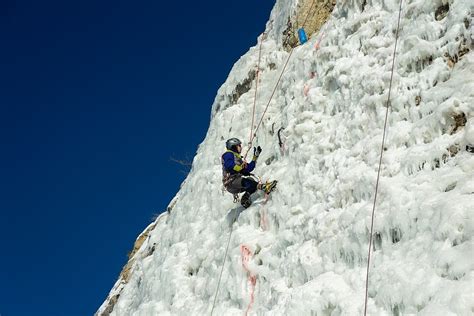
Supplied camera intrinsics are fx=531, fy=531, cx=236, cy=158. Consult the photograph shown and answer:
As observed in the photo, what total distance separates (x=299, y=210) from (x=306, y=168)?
0.94 m

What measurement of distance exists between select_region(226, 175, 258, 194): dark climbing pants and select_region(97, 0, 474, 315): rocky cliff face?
28 cm

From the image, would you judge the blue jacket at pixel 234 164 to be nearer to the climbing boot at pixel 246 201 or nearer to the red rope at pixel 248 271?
the climbing boot at pixel 246 201

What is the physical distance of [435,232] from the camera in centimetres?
613

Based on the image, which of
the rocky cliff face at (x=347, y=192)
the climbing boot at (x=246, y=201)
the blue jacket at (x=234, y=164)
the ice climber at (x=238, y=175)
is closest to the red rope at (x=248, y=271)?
the rocky cliff face at (x=347, y=192)

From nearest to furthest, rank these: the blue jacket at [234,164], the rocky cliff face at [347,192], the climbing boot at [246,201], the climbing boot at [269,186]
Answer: the rocky cliff face at [347,192] → the climbing boot at [269,186] → the blue jacket at [234,164] → the climbing boot at [246,201]

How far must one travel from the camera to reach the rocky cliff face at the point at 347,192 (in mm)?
6270

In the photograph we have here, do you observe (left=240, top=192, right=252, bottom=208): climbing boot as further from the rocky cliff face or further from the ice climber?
the rocky cliff face

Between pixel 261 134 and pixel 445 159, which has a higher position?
pixel 261 134

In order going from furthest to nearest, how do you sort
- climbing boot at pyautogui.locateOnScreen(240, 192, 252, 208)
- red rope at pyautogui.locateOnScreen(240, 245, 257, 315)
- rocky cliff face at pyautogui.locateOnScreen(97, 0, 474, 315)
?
climbing boot at pyautogui.locateOnScreen(240, 192, 252, 208)
red rope at pyautogui.locateOnScreen(240, 245, 257, 315)
rocky cliff face at pyautogui.locateOnScreen(97, 0, 474, 315)

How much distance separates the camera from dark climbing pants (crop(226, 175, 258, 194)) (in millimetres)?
10930

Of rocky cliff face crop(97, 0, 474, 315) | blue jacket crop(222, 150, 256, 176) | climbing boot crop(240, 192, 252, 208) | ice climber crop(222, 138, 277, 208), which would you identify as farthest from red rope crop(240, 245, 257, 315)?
blue jacket crop(222, 150, 256, 176)

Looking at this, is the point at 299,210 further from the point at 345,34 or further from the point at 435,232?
the point at 345,34

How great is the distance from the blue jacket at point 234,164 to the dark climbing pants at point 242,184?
0.13m

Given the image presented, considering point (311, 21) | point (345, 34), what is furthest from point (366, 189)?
point (311, 21)
